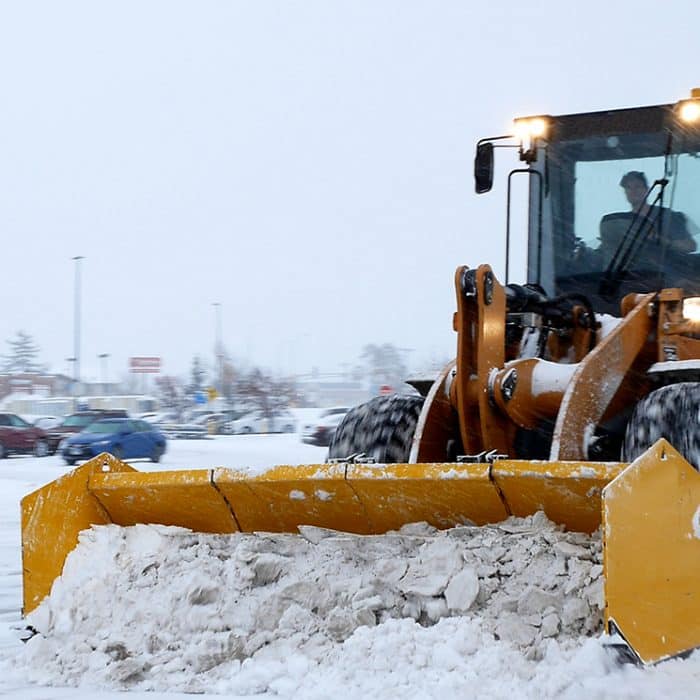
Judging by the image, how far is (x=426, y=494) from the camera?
471cm

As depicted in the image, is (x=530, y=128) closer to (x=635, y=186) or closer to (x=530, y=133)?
(x=530, y=133)

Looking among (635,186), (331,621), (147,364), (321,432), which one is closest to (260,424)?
(147,364)

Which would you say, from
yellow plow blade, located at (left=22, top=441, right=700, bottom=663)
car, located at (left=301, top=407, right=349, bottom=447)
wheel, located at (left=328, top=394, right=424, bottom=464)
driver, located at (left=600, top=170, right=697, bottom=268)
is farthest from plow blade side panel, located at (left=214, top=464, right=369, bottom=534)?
car, located at (left=301, top=407, right=349, bottom=447)

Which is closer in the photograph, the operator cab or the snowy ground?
the snowy ground

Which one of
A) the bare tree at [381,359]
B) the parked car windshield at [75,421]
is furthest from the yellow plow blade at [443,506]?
the bare tree at [381,359]

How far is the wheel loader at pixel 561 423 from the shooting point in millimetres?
3789

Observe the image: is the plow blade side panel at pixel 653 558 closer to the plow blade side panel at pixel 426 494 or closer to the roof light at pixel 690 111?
the plow blade side panel at pixel 426 494

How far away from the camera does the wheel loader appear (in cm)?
379

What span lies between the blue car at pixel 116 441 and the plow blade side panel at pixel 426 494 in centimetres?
1837

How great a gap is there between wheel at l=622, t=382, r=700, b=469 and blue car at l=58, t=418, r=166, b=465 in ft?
61.5

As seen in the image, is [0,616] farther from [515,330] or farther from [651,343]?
[651,343]

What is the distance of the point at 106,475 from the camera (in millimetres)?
5621

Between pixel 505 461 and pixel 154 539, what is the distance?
73.7 inches

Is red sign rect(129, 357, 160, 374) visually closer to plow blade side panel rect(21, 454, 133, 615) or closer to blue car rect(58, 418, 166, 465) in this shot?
blue car rect(58, 418, 166, 465)
